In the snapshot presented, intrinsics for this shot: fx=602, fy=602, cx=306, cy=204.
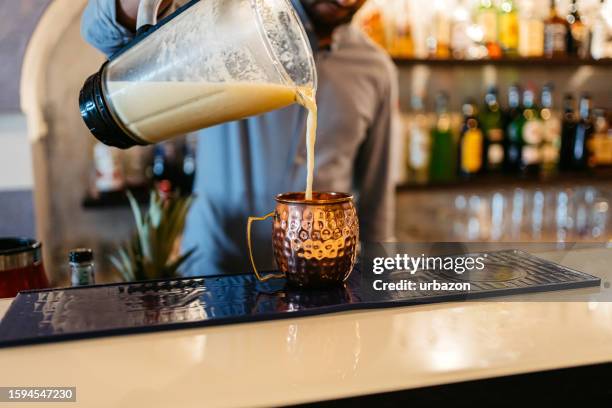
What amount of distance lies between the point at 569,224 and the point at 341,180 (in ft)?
5.17

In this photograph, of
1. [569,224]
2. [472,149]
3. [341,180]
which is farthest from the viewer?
[569,224]

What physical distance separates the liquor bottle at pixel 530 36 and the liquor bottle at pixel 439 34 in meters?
0.34

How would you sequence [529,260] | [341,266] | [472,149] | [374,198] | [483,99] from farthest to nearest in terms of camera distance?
[483,99]
[472,149]
[374,198]
[529,260]
[341,266]

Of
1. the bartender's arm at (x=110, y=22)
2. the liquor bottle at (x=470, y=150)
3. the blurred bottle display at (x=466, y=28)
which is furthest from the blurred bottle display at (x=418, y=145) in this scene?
the bartender's arm at (x=110, y=22)

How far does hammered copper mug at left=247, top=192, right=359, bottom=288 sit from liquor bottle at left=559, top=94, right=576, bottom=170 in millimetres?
2201

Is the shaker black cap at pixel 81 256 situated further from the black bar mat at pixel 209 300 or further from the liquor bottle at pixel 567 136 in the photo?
the liquor bottle at pixel 567 136

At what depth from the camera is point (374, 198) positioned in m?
1.99

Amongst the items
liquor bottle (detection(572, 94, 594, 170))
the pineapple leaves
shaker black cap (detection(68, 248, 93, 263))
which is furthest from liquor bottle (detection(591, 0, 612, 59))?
shaker black cap (detection(68, 248, 93, 263))

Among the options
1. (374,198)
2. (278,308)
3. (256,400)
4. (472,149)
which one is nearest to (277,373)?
(256,400)

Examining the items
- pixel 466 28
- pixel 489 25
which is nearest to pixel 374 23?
pixel 466 28

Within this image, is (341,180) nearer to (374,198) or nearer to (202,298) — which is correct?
(374,198)

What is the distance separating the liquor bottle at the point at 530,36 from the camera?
8.21 feet
